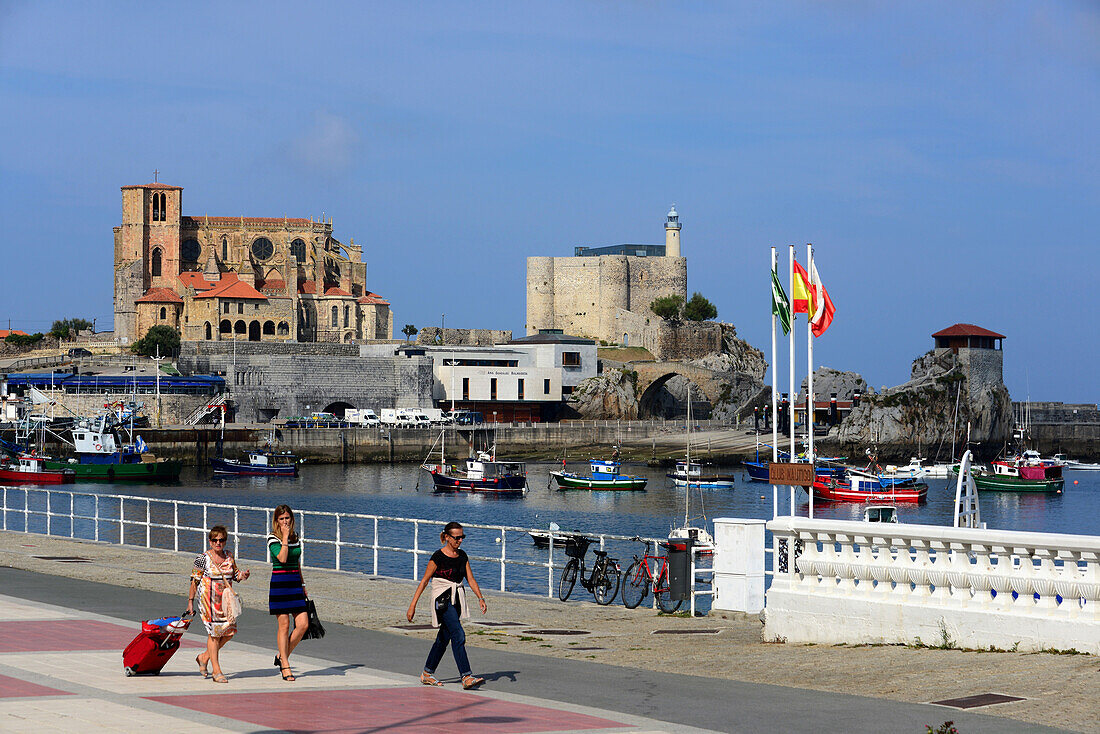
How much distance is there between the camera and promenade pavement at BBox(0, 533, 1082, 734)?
30.5 feet

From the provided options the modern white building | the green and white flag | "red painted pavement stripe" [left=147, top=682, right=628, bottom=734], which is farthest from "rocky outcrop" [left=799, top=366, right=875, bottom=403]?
"red painted pavement stripe" [left=147, top=682, right=628, bottom=734]

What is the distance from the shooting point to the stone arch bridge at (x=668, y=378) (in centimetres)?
11106

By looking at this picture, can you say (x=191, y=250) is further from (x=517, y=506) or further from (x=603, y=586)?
(x=603, y=586)

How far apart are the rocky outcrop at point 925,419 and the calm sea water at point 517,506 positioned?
12711 mm

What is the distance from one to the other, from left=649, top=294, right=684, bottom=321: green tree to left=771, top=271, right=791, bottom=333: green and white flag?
10587cm

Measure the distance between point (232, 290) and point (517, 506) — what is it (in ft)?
170

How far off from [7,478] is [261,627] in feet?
205

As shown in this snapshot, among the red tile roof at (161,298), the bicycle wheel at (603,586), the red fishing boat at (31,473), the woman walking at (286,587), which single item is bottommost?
the red fishing boat at (31,473)

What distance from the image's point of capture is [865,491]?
72.3 meters

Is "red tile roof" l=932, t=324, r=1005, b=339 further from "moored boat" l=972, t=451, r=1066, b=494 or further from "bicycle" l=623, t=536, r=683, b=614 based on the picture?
"bicycle" l=623, t=536, r=683, b=614

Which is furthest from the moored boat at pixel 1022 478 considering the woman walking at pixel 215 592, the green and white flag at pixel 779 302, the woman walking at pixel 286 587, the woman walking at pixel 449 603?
the woman walking at pixel 215 592

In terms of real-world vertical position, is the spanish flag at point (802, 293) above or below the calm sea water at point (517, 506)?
above

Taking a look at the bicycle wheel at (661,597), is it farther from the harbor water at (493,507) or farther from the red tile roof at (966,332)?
the red tile roof at (966,332)

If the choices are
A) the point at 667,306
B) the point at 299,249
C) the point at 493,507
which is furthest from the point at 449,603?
the point at 667,306
